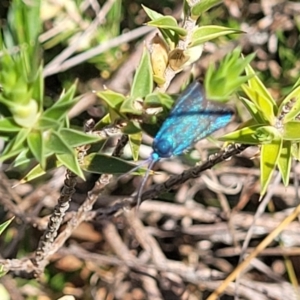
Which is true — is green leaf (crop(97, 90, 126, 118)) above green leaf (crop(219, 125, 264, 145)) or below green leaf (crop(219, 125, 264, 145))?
above

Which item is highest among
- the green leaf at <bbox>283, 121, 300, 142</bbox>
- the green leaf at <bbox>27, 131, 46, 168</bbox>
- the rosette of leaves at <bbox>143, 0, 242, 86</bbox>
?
the green leaf at <bbox>27, 131, 46, 168</bbox>

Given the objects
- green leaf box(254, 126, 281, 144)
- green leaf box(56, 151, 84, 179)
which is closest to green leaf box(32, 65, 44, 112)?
green leaf box(56, 151, 84, 179)

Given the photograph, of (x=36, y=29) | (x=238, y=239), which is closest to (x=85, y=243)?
(x=238, y=239)

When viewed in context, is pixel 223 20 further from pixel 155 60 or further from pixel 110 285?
pixel 155 60

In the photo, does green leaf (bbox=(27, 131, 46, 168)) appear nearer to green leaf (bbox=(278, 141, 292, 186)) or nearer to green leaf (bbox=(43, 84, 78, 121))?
green leaf (bbox=(43, 84, 78, 121))

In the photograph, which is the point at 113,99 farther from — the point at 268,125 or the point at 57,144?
the point at 268,125

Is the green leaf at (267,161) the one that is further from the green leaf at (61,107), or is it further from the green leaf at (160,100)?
the green leaf at (61,107)

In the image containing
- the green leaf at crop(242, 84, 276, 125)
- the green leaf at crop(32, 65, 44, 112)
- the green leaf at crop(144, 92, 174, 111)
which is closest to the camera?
the green leaf at crop(32, 65, 44, 112)
